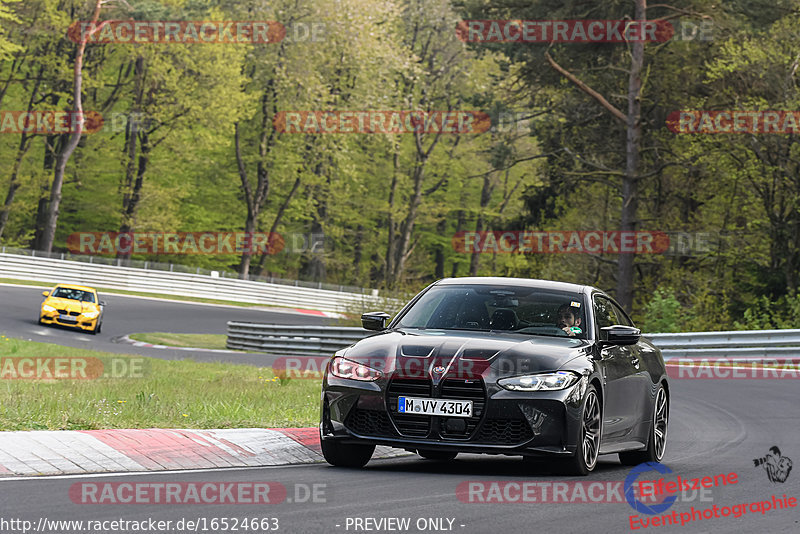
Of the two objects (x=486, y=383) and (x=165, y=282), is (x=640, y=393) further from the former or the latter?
(x=165, y=282)

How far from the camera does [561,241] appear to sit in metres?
41.7

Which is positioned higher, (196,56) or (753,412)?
(196,56)

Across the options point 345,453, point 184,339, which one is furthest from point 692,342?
point 345,453

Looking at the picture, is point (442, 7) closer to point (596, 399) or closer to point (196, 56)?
point (196, 56)

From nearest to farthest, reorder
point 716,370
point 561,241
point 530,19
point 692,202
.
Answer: point 716,370 → point 530,19 → point 692,202 → point 561,241

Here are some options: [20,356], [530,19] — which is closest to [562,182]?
[530,19]

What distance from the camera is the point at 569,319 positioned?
32.4 ft

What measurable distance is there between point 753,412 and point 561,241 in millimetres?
25510

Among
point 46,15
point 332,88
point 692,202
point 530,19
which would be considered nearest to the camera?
point 530,19

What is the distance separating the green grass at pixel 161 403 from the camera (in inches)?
423

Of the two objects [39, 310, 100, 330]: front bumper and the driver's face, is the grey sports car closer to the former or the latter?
the driver's face

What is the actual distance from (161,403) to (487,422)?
17.5ft

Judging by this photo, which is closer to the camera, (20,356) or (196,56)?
(20,356)

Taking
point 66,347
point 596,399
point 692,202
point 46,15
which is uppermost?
point 46,15
